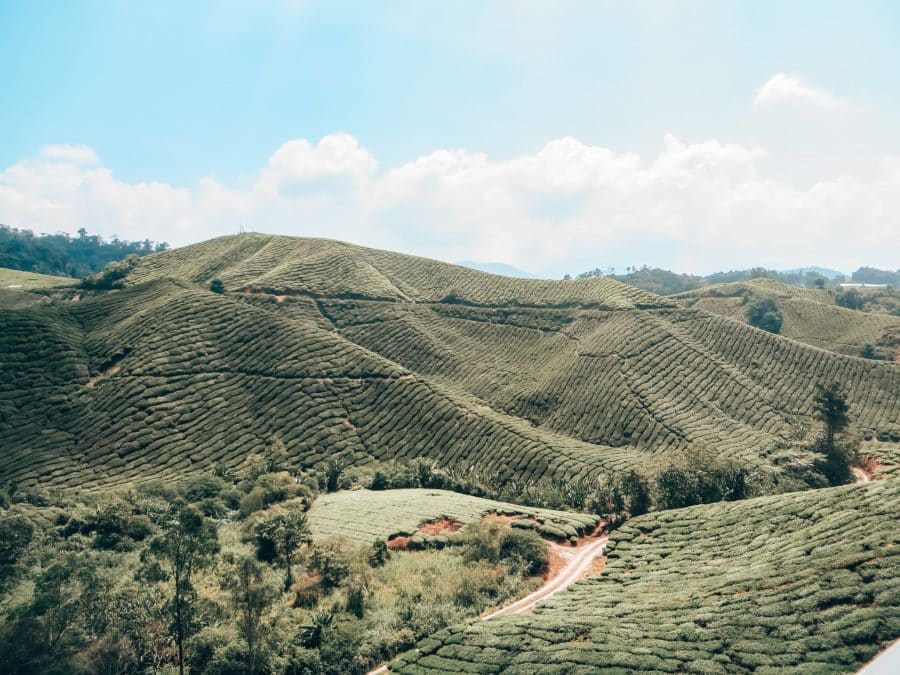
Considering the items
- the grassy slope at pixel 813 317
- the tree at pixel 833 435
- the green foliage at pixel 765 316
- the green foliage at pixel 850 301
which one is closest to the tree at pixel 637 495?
the tree at pixel 833 435

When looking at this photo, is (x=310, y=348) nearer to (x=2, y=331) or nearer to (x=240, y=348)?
(x=240, y=348)

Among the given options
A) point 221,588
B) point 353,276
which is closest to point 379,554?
point 221,588

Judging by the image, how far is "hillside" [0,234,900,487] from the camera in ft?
216

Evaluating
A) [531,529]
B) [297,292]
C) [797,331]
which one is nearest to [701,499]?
[531,529]

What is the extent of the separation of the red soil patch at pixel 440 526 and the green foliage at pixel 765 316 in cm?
11063

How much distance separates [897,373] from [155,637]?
104 metres

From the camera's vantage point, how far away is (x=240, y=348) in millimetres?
83500

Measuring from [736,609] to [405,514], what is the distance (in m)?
28.4

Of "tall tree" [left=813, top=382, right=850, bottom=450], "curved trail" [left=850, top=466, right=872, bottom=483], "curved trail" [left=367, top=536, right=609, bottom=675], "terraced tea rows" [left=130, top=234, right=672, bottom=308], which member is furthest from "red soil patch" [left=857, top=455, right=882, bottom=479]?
"terraced tea rows" [left=130, top=234, right=672, bottom=308]

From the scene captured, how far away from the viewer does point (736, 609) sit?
2620cm

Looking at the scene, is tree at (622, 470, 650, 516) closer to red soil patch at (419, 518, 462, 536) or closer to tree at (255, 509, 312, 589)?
red soil patch at (419, 518, 462, 536)

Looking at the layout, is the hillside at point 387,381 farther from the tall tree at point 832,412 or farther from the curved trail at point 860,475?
the curved trail at point 860,475

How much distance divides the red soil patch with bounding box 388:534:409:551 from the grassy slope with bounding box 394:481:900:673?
14125 millimetres

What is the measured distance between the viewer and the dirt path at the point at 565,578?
3375 centimetres
